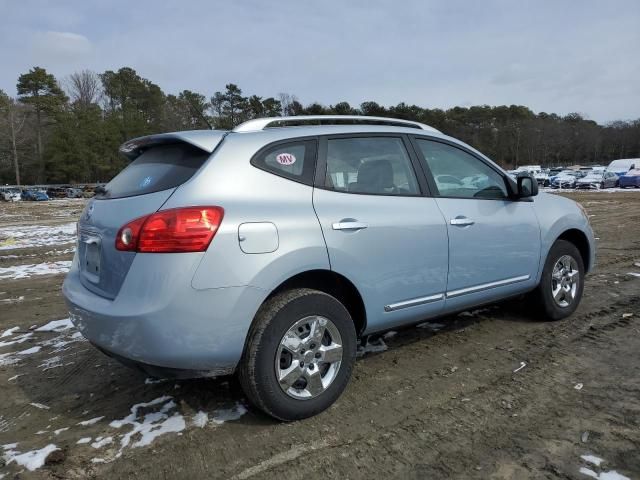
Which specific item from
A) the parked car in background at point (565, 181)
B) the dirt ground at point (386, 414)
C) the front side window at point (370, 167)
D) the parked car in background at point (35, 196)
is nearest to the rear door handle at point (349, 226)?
the front side window at point (370, 167)

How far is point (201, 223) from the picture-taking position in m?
2.59

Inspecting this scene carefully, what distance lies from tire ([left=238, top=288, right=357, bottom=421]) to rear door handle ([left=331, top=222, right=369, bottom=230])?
0.42 meters

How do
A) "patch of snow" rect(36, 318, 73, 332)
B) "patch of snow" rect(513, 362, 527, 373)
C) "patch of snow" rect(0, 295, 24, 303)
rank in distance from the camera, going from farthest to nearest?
"patch of snow" rect(0, 295, 24, 303) < "patch of snow" rect(36, 318, 73, 332) < "patch of snow" rect(513, 362, 527, 373)

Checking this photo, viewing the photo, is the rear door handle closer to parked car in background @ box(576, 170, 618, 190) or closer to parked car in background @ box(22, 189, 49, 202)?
parked car in background @ box(576, 170, 618, 190)

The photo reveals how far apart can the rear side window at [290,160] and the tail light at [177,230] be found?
468 millimetres

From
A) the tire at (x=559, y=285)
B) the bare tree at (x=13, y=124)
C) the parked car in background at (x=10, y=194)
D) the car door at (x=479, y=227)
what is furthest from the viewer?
the bare tree at (x=13, y=124)

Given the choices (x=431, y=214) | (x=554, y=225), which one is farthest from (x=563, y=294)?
(x=431, y=214)

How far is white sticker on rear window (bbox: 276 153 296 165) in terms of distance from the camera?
9.87 feet

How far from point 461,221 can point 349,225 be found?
107 centimetres

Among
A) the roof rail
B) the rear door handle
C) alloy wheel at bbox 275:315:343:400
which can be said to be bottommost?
alloy wheel at bbox 275:315:343:400

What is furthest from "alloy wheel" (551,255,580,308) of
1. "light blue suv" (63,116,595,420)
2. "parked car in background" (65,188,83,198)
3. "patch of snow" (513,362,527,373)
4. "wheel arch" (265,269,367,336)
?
"parked car in background" (65,188,83,198)

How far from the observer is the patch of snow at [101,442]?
2.74 metres

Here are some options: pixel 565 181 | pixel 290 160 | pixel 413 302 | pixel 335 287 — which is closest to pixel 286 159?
pixel 290 160

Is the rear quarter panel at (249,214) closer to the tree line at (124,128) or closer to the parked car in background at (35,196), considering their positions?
the tree line at (124,128)
